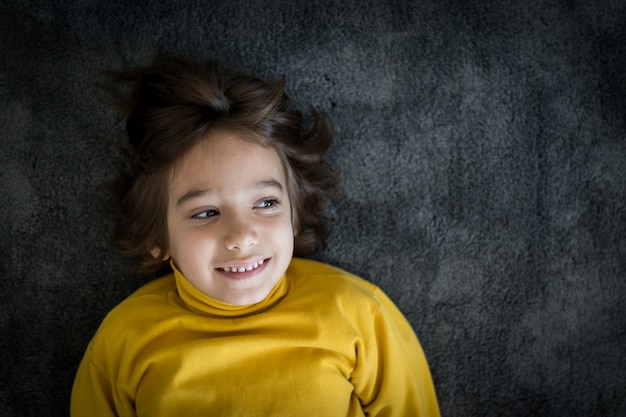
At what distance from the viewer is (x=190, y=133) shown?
108 centimetres

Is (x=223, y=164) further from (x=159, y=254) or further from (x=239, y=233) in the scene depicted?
(x=159, y=254)

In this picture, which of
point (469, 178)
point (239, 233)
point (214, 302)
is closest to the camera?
point (239, 233)

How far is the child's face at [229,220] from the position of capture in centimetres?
104

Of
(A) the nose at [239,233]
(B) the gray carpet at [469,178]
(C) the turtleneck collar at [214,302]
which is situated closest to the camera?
(A) the nose at [239,233]

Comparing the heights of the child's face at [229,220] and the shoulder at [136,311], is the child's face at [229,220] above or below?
above

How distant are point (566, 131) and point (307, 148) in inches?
25.8

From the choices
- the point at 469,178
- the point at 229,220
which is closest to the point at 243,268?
the point at 229,220

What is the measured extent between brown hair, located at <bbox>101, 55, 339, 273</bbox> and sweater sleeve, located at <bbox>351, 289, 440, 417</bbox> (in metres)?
0.27

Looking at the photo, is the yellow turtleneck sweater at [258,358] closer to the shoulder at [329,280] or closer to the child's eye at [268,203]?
the shoulder at [329,280]

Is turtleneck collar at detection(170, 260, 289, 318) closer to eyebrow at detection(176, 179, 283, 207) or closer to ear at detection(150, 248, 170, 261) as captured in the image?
ear at detection(150, 248, 170, 261)

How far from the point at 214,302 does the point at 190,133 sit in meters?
0.36

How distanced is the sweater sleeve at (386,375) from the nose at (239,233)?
334mm

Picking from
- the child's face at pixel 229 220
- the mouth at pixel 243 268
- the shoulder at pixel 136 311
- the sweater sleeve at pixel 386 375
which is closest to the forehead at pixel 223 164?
the child's face at pixel 229 220

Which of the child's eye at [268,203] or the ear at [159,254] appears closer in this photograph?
the child's eye at [268,203]
